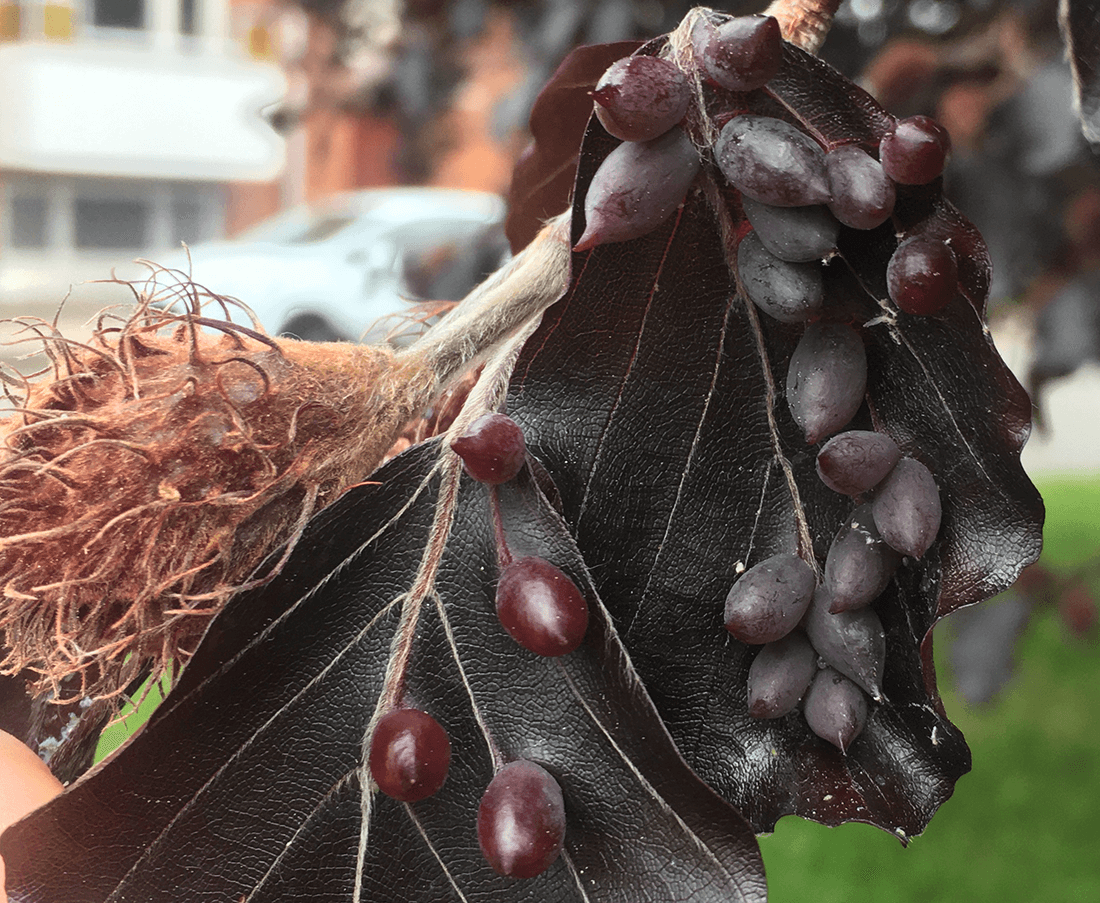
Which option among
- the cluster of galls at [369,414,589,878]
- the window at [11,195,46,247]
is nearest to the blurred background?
the cluster of galls at [369,414,589,878]

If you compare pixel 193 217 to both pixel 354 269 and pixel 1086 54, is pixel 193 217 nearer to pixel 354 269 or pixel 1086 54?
pixel 354 269

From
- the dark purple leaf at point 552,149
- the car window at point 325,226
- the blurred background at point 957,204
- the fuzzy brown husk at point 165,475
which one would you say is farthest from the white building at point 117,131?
the fuzzy brown husk at point 165,475

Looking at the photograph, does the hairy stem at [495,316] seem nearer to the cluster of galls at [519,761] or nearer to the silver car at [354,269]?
the cluster of galls at [519,761]

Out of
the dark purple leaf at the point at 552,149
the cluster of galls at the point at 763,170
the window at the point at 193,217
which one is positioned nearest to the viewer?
the cluster of galls at the point at 763,170

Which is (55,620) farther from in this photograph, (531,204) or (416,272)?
(416,272)

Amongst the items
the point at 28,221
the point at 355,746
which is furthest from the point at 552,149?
the point at 28,221
